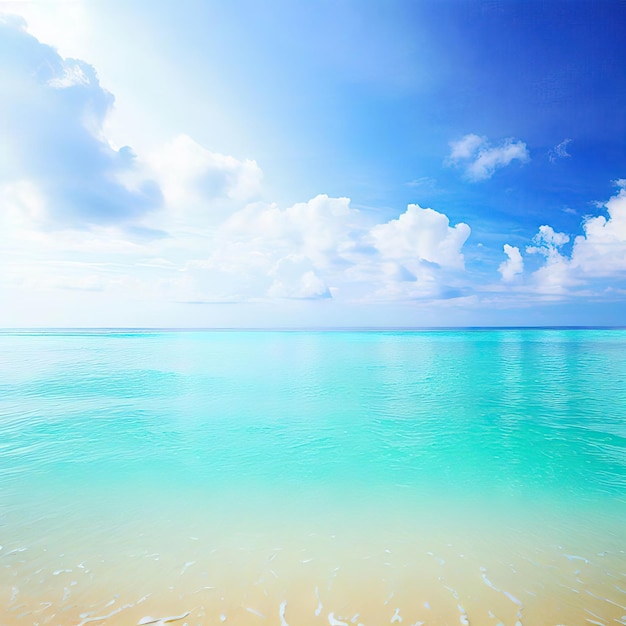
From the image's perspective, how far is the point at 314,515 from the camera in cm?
525

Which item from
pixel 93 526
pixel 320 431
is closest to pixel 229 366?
pixel 320 431

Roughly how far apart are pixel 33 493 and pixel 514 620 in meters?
7.09

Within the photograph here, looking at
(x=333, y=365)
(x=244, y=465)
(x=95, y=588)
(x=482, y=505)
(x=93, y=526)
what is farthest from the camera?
(x=333, y=365)

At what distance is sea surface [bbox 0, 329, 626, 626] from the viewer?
359cm

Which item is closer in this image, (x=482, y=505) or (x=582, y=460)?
(x=482, y=505)

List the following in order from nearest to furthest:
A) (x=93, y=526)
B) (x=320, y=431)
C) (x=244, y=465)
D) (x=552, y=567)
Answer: (x=552, y=567) → (x=93, y=526) → (x=244, y=465) → (x=320, y=431)

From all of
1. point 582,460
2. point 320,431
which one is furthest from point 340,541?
point 582,460

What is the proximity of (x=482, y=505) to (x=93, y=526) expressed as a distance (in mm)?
5813

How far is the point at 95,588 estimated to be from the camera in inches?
149

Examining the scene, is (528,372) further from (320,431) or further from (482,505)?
(482,505)

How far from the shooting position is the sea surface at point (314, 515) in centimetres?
359

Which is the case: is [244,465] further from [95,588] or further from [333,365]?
[333,365]

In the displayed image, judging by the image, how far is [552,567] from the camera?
4109 mm

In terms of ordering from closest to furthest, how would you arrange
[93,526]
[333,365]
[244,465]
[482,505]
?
[93,526], [482,505], [244,465], [333,365]
